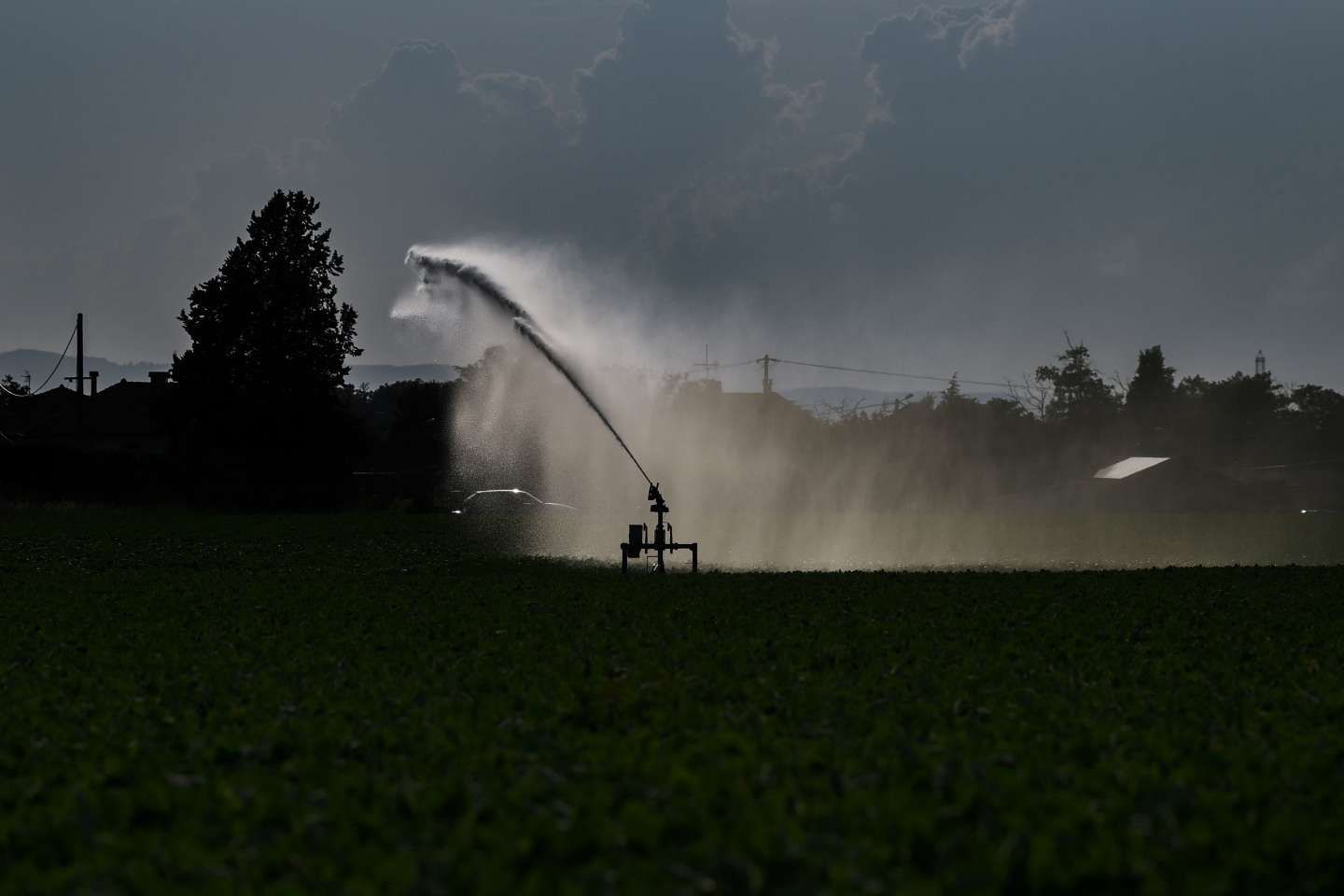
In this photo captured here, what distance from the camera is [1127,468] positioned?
10631cm

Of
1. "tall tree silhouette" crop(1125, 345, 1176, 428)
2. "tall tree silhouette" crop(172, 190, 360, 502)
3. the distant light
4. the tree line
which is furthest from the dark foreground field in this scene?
"tall tree silhouette" crop(1125, 345, 1176, 428)

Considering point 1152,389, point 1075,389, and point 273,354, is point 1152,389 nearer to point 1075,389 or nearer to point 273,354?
point 1075,389

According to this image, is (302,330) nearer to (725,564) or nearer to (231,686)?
(725,564)

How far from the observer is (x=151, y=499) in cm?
7100

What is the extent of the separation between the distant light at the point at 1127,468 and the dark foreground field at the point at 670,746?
82.5 metres

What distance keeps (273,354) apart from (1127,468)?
200 ft

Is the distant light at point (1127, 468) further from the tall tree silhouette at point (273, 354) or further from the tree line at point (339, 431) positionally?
the tall tree silhouette at point (273, 354)

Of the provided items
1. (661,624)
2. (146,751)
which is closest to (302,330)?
(661,624)

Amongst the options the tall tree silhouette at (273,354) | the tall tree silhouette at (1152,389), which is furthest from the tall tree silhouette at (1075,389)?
the tall tree silhouette at (273,354)

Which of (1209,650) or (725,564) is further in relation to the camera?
(725,564)

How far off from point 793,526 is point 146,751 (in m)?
44.0

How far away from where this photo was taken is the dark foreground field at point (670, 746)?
309 inches

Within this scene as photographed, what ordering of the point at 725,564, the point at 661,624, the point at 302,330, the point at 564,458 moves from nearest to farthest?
the point at 661,624 → the point at 725,564 → the point at 302,330 → the point at 564,458

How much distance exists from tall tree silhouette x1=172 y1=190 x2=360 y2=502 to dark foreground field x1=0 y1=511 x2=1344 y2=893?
54.7 m
